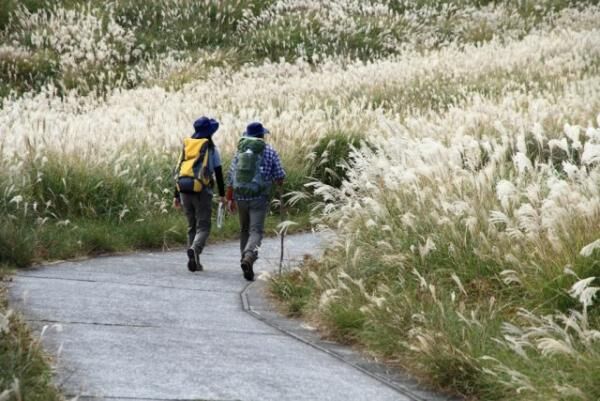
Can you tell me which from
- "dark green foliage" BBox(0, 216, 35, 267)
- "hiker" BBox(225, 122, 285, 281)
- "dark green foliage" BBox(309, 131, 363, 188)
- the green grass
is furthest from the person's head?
"dark green foliage" BBox(309, 131, 363, 188)

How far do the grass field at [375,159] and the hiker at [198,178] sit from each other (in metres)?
1.02

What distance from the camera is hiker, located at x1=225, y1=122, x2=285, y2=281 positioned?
10125mm

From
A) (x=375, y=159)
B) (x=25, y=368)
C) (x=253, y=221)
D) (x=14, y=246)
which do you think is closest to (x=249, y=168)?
(x=253, y=221)

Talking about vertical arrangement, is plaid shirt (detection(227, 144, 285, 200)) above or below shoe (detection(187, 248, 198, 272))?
above

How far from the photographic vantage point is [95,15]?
29.2m

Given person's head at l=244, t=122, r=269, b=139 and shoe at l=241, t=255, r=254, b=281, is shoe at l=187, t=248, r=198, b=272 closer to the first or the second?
shoe at l=241, t=255, r=254, b=281

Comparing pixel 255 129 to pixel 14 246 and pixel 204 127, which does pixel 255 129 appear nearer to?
pixel 204 127

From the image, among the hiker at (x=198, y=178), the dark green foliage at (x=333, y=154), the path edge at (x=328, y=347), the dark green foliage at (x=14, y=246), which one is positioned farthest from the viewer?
the dark green foliage at (x=333, y=154)

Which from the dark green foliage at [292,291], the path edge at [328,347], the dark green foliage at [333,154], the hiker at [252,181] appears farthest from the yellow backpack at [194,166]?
the dark green foliage at [333,154]

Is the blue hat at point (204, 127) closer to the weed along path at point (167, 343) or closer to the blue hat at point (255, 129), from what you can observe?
the blue hat at point (255, 129)

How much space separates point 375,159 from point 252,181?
1303 mm

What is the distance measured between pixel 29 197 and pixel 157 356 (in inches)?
223

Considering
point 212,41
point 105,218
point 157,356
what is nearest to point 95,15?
point 212,41

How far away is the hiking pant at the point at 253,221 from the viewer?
10.2 metres
